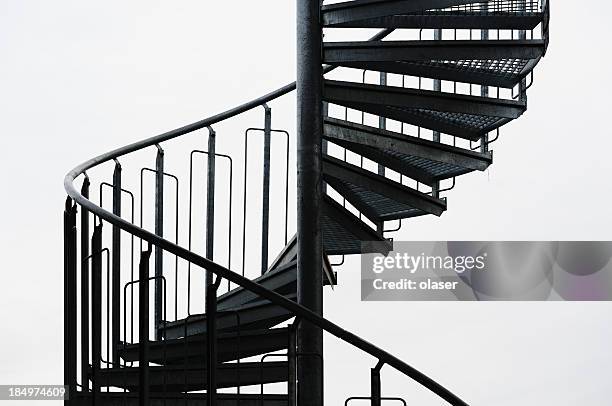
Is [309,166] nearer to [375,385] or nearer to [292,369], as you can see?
[292,369]

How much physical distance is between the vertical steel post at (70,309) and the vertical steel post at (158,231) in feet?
2.58

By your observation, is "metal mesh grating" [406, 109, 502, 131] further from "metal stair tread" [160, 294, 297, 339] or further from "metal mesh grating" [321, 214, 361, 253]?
"metal stair tread" [160, 294, 297, 339]

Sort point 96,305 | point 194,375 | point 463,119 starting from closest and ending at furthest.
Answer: point 96,305 → point 194,375 → point 463,119

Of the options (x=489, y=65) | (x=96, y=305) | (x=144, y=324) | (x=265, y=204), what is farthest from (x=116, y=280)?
(x=489, y=65)

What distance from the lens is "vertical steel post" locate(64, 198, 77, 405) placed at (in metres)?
4.32

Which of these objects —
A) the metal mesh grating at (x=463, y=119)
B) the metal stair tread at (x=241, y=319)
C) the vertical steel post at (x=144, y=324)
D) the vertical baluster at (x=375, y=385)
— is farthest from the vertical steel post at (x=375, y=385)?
the metal mesh grating at (x=463, y=119)

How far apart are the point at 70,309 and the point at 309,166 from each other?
56.5 inches

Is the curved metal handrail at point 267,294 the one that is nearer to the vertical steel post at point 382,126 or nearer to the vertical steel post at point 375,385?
the vertical steel post at point 375,385

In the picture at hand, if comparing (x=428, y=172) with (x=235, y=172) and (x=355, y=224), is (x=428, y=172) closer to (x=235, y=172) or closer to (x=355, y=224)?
(x=355, y=224)

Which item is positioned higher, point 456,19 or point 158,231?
point 456,19

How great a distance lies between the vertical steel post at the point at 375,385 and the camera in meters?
3.87

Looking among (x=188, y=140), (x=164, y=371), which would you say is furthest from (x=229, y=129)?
(x=164, y=371)

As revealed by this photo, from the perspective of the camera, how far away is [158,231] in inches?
205

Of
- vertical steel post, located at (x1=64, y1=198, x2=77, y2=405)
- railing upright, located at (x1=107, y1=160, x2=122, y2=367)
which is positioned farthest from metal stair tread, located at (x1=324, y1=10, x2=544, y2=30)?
vertical steel post, located at (x1=64, y1=198, x2=77, y2=405)
